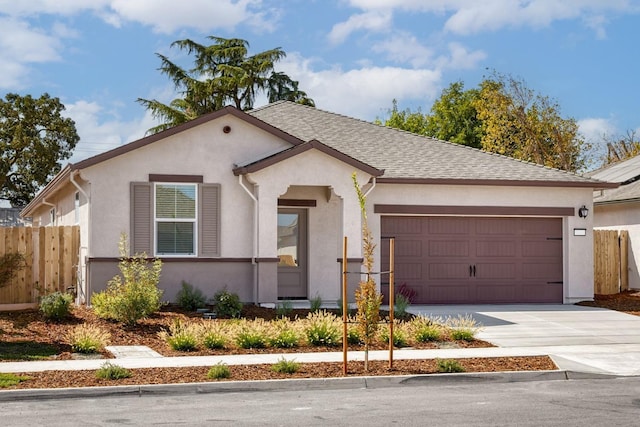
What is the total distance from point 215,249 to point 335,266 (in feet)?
10.3

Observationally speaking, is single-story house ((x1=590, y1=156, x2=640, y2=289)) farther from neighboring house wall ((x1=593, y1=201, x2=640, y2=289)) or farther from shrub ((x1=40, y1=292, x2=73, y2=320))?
shrub ((x1=40, y1=292, x2=73, y2=320))

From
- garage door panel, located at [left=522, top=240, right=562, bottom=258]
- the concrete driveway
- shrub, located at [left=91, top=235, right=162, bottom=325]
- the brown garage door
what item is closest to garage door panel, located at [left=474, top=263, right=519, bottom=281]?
the brown garage door

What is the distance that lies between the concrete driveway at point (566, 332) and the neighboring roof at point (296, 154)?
11.4 feet

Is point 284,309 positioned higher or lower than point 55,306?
lower

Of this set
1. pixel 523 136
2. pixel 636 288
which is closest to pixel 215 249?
pixel 636 288

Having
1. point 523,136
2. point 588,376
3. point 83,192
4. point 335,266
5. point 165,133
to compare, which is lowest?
point 588,376

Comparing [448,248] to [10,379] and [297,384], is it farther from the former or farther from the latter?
[10,379]

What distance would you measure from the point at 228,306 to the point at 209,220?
2541mm

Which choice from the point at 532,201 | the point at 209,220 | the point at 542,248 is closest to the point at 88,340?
the point at 209,220

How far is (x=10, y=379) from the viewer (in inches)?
447

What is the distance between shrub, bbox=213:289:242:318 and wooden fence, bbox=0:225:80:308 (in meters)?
4.27

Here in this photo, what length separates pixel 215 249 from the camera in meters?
20.3

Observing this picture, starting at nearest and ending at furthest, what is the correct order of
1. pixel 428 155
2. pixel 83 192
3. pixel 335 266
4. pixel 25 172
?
1. pixel 83 192
2. pixel 335 266
3. pixel 428 155
4. pixel 25 172

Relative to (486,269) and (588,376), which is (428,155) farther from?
(588,376)
